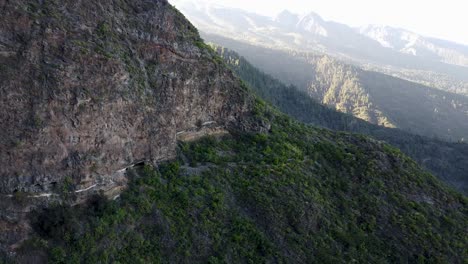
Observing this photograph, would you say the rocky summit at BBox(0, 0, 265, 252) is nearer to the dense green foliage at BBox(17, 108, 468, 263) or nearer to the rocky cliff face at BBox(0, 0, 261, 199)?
the rocky cliff face at BBox(0, 0, 261, 199)

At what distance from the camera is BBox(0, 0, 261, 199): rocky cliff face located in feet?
52.0

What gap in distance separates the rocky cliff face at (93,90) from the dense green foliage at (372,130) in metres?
55.7

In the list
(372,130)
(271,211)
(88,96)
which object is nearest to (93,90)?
(88,96)

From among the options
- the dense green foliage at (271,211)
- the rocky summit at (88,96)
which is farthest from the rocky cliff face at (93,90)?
the dense green foliage at (271,211)

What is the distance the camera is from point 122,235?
17.4 metres

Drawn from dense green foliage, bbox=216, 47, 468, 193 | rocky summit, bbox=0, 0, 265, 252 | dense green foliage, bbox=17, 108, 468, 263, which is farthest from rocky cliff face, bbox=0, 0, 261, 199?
dense green foliage, bbox=216, 47, 468, 193

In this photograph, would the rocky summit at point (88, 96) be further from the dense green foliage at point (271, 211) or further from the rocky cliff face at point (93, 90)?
the dense green foliage at point (271, 211)

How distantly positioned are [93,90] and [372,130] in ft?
364

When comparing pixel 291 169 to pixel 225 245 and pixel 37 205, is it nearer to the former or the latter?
pixel 225 245

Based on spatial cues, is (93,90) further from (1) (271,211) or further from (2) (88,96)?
(1) (271,211)

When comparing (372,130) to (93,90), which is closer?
(93,90)

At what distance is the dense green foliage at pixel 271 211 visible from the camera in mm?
17250

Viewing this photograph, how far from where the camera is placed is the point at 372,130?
11688cm

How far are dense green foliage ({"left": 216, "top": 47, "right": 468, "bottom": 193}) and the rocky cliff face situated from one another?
183 ft
